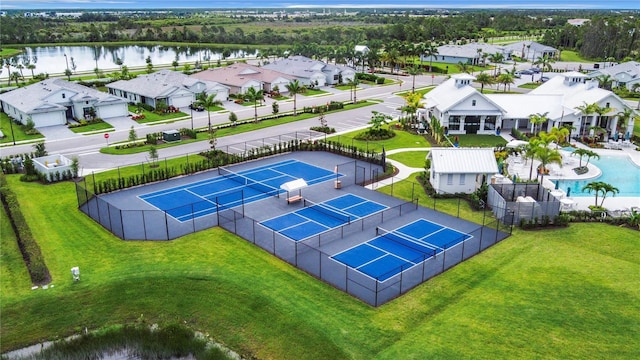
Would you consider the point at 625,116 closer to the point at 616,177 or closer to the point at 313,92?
the point at 616,177

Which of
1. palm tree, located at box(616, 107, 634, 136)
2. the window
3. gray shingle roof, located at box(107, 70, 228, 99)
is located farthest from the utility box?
palm tree, located at box(616, 107, 634, 136)

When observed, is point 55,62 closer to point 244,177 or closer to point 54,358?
point 244,177

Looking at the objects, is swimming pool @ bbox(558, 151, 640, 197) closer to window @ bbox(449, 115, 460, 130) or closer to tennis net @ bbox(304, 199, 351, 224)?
window @ bbox(449, 115, 460, 130)

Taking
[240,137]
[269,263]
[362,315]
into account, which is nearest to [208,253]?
[269,263]

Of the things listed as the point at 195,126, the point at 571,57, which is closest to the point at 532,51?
the point at 571,57

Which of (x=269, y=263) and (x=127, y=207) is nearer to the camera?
(x=269, y=263)
